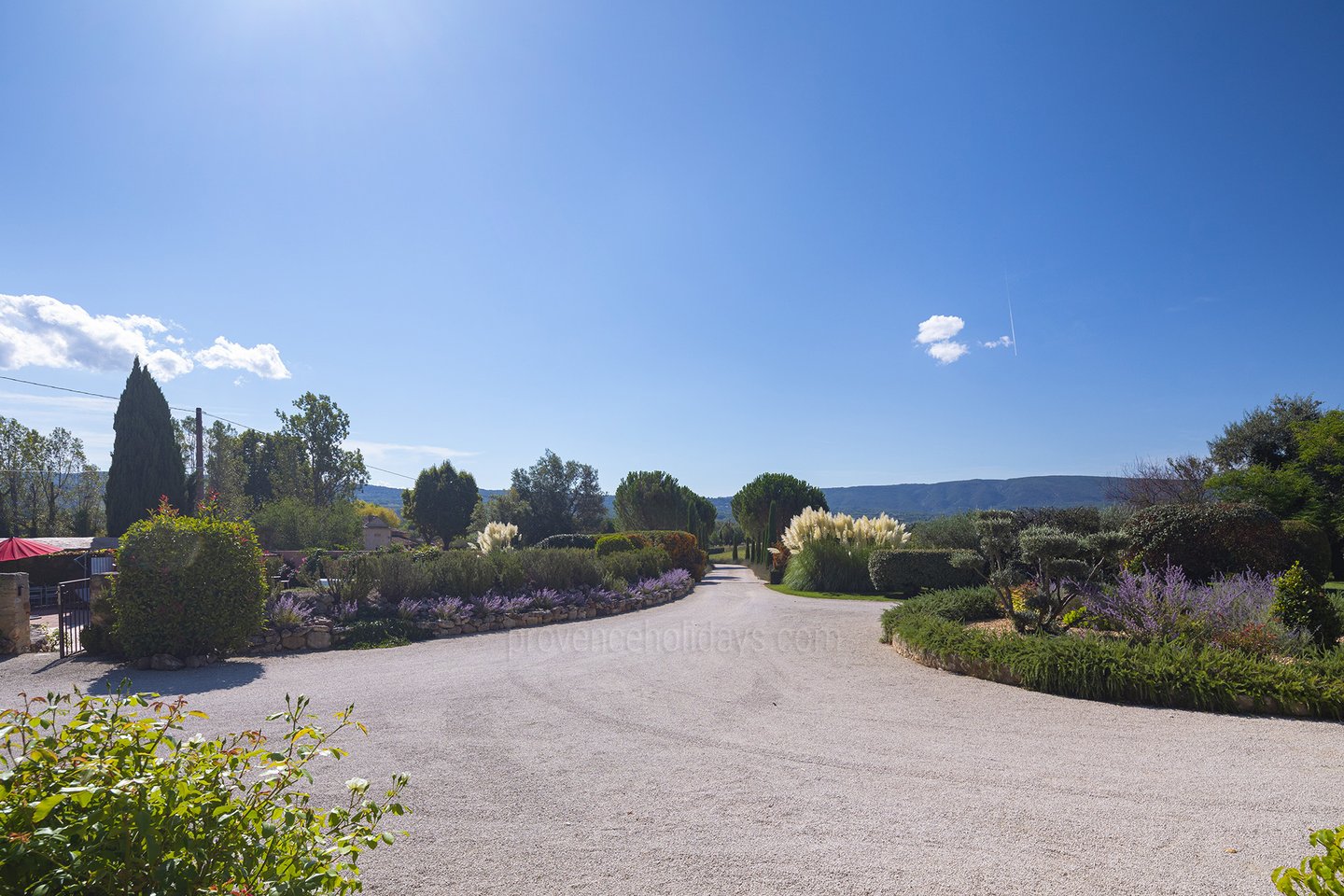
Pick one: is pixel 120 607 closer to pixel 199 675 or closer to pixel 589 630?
pixel 199 675

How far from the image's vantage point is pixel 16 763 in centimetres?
156

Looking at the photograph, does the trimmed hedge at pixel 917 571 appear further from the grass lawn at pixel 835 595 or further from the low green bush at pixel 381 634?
the low green bush at pixel 381 634

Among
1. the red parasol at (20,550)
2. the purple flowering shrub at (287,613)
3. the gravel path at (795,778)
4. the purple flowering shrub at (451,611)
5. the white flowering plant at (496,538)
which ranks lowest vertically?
the gravel path at (795,778)

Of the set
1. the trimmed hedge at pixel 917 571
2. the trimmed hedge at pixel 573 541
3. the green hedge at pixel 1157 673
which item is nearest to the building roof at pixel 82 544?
the trimmed hedge at pixel 573 541

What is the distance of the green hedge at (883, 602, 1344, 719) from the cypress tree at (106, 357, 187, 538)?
26.2 m

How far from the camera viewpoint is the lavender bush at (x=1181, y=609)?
22.2 ft

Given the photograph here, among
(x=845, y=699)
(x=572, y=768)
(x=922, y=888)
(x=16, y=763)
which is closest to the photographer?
(x=16, y=763)

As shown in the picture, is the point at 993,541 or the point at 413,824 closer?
the point at 413,824

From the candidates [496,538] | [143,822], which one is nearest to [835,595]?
[496,538]

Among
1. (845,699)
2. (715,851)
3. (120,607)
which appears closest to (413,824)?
(715,851)

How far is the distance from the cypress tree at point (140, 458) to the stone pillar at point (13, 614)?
1640 cm

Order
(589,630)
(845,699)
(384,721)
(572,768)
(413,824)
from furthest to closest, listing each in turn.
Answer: (589,630) < (845,699) < (384,721) < (572,768) < (413,824)

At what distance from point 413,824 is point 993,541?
26.0 feet

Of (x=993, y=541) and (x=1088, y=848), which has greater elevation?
(x=993, y=541)
